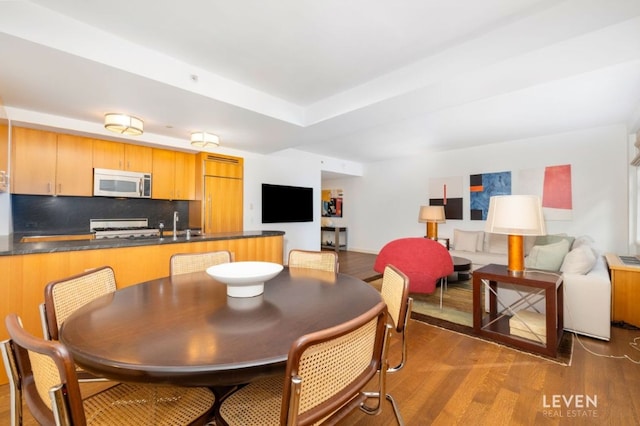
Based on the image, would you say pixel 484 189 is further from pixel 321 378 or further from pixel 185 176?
pixel 321 378

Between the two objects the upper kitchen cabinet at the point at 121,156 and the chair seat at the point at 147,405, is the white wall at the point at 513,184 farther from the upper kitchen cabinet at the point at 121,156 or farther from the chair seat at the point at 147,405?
the chair seat at the point at 147,405

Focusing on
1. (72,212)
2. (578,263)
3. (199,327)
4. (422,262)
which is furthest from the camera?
(72,212)

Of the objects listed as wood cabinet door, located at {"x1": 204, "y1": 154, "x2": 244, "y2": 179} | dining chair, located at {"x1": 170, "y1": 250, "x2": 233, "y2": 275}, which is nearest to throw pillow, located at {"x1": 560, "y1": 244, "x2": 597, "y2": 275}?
dining chair, located at {"x1": 170, "y1": 250, "x2": 233, "y2": 275}

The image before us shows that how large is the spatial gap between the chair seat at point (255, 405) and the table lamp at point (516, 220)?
232 centimetres

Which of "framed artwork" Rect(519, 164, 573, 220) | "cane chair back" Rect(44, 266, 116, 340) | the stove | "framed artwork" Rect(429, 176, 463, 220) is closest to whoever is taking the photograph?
"cane chair back" Rect(44, 266, 116, 340)

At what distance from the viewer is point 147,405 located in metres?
1.04

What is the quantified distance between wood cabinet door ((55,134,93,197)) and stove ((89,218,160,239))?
508 mm

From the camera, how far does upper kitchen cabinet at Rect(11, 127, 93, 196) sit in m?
3.30

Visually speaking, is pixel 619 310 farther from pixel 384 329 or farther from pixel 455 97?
pixel 384 329

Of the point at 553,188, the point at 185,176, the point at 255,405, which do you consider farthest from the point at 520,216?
the point at 185,176

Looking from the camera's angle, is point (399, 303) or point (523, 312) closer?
point (399, 303)

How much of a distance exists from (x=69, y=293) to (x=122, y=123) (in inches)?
86.1

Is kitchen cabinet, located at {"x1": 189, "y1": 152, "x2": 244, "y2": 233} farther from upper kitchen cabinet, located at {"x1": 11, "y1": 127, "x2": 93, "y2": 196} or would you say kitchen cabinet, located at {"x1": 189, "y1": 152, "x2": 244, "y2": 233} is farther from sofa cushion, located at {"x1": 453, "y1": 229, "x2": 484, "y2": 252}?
sofa cushion, located at {"x1": 453, "y1": 229, "x2": 484, "y2": 252}

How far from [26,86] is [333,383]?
11.6ft
